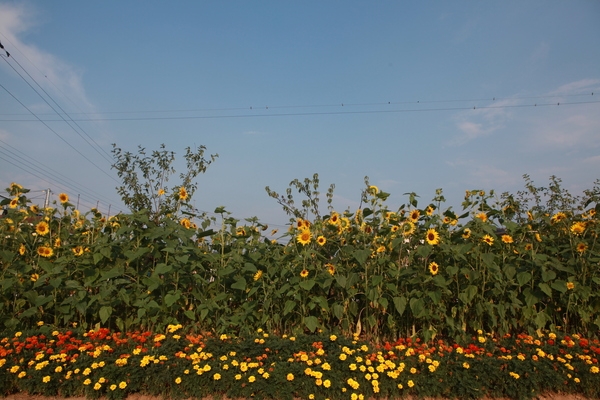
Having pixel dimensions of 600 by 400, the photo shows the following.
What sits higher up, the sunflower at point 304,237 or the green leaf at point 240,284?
the sunflower at point 304,237

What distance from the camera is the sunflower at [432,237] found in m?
3.71

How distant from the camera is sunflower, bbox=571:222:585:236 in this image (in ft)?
12.3

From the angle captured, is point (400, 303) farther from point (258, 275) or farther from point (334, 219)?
point (258, 275)

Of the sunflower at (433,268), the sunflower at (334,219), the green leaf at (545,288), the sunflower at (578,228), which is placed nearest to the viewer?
the green leaf at (545,288)

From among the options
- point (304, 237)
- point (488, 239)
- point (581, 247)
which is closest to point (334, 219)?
point (304, 237)

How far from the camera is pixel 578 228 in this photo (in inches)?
148

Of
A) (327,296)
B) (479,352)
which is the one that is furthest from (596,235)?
(327,296)

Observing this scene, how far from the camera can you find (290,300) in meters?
3.73

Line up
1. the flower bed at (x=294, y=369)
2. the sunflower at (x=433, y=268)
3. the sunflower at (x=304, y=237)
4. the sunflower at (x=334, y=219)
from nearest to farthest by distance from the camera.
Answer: the flower bed at (x=294, y=369) < the sunflower at (x=433, y=268) < the sunflower at (x=304, y=237) < the sunflower at (x=334, y=219)

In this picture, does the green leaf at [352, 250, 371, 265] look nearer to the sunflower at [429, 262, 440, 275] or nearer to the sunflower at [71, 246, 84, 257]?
the sunflower at [429, 262, 440, 275]

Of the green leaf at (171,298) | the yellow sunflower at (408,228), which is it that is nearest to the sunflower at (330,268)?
the yellow sunflower at (408,228)

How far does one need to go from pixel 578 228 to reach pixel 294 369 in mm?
2660

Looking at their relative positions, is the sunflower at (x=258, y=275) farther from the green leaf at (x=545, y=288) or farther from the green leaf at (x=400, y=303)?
the green leaf at (x=545, y=288)

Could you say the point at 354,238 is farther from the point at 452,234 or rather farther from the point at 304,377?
the point at 304,377
